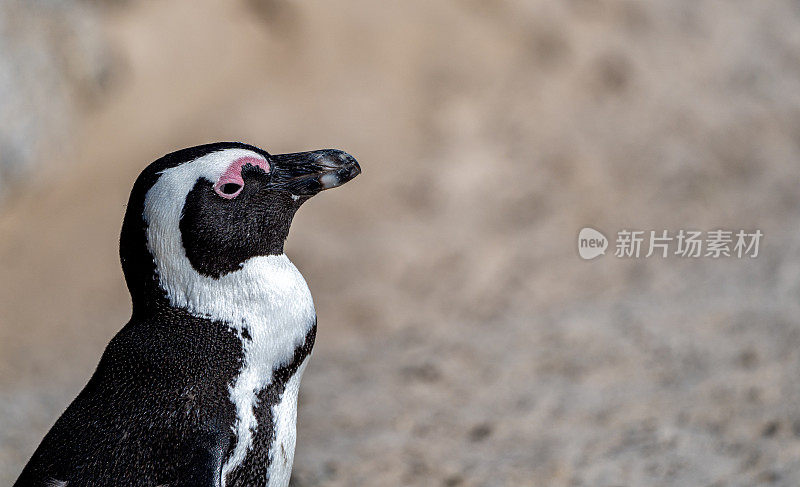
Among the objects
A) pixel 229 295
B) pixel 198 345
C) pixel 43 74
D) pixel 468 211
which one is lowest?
pixel 198 345

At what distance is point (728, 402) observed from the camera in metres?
3.50

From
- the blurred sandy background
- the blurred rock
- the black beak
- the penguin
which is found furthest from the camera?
the blurred rock

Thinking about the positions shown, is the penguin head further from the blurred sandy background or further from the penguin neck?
the blurred sandy background

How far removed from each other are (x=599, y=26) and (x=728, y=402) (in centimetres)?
417

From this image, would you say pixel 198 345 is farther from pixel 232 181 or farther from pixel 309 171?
pixel 309 171

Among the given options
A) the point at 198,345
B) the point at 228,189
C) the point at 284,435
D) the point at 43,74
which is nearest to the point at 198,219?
the point at 228,189

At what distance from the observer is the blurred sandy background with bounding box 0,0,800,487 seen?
3572 mm

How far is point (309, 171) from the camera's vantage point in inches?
84.4

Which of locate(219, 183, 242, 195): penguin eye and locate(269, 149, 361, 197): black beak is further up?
locate(269, 149, 361, 197): black beak

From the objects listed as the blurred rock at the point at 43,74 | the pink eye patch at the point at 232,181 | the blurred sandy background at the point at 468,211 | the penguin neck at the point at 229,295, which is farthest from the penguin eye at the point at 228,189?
the blurred rock at the point at 43,74

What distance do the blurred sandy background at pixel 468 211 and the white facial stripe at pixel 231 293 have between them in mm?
1279

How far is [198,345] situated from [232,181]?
0.37 metres

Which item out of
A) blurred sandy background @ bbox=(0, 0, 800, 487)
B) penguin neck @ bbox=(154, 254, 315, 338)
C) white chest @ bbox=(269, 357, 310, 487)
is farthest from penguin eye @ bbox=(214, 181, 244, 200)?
blurred sandy background @ bbox=(0, 0, 800, 487)

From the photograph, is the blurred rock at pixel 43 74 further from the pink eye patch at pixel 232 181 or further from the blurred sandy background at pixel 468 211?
the pink eye patch at pixel 232 181
